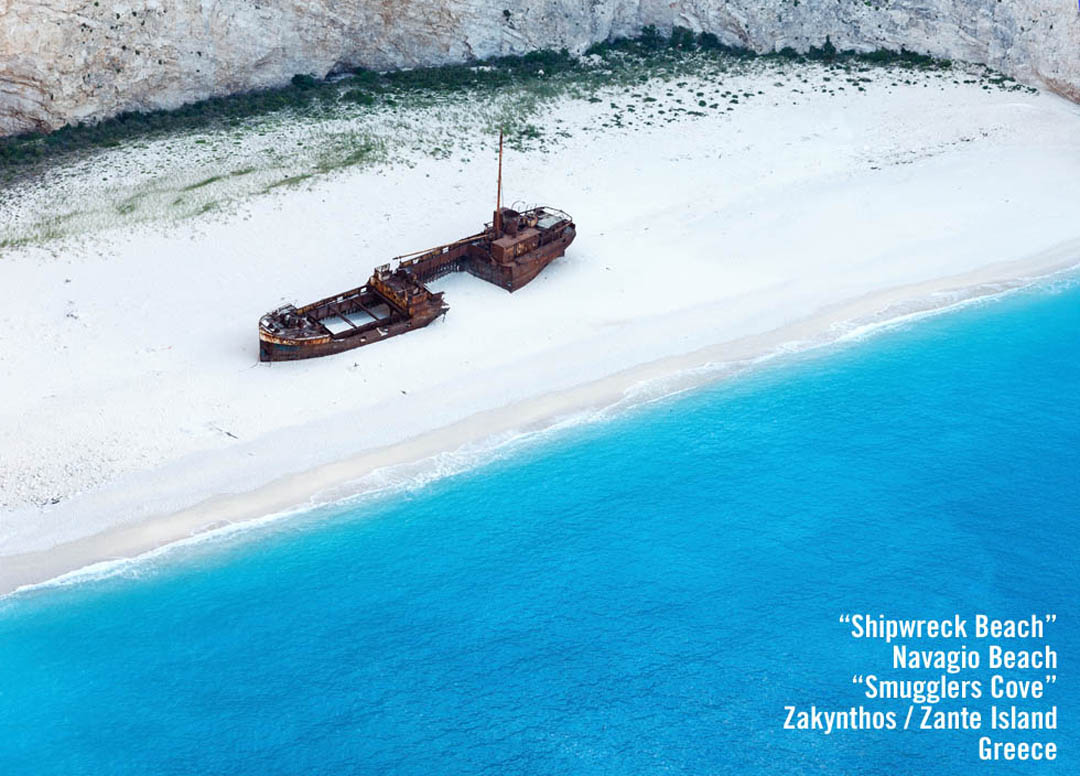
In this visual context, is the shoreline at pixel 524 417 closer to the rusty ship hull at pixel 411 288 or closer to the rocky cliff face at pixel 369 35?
the rusty ship hull at pixel 411 288

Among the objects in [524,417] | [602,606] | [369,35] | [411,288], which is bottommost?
[602,606]

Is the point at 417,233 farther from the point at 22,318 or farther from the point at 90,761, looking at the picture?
the point at 90,761

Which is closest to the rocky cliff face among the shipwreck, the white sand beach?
the white sand beach

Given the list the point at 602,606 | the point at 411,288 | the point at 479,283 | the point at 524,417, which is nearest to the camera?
the point at 602,606

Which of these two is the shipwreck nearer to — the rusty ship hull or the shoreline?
the rusty ship hull

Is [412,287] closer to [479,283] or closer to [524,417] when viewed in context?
[479,283]

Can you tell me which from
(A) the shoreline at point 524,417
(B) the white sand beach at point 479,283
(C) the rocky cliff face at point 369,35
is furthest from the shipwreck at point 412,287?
(C) the rocky cliff face at point 369,35

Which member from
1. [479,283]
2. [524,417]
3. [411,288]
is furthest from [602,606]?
[479,283]

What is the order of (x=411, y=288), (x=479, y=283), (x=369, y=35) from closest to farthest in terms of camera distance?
1. (x=411, y=288)
2. (x=479, y=283)
3. (x=369, y=35)
